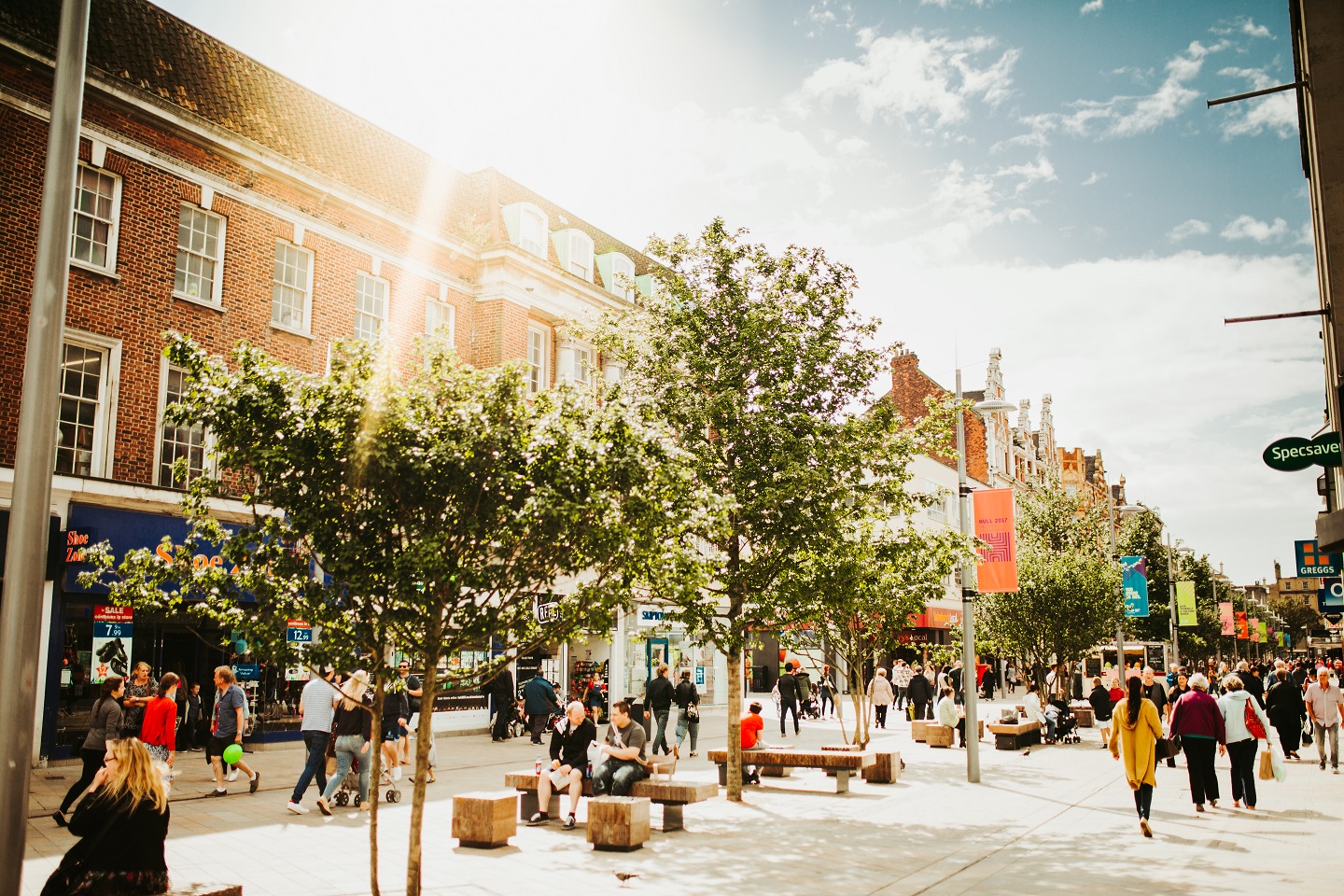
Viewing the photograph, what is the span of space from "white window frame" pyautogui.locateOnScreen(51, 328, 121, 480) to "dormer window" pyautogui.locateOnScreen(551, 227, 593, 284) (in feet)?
41.4

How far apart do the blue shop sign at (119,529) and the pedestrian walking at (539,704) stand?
6.63 meters

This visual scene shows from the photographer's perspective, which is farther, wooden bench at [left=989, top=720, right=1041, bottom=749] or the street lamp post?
wooden bench at [left=989, top=720, right=1041, bottom=749]

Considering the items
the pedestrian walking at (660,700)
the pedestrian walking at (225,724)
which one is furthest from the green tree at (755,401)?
the pedestrian walking at (225,724)

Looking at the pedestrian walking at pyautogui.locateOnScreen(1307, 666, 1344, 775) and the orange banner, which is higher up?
the orange banner

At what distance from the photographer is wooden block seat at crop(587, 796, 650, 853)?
10.5 m

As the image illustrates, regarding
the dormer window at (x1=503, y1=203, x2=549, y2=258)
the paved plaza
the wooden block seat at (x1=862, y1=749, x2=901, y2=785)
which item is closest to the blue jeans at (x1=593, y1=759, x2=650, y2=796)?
the paved plaza

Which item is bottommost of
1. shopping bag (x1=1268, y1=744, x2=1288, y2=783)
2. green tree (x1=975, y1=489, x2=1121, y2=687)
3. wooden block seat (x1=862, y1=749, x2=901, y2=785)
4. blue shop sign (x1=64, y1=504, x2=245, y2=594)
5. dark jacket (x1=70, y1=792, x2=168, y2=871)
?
wooden block seat (x1=862, y1=749, x2=901, y2=785)

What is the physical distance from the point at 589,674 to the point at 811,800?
46.1 ft

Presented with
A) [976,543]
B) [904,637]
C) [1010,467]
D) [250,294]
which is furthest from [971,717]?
[1010,467]

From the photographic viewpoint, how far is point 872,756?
53.4 feet

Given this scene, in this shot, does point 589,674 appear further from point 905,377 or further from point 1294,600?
point 1294,600

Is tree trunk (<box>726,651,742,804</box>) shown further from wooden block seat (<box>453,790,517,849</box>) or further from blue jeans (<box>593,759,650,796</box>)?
wooden block seat (<box>453,790,517,849</box>)

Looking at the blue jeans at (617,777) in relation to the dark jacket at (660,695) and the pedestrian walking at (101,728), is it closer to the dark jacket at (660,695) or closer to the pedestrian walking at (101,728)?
the pedestrian walking at (101,728)

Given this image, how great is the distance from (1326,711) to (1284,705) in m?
1.31
